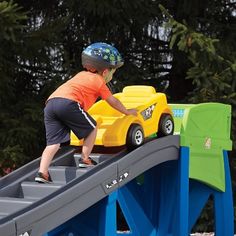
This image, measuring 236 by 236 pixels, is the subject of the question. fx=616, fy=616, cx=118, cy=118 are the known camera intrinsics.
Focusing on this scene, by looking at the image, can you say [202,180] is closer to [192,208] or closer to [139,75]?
[192,208]

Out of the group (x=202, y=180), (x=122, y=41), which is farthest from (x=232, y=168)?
(x=202, y=180)

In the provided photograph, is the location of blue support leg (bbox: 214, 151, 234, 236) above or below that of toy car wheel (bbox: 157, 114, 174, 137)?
below

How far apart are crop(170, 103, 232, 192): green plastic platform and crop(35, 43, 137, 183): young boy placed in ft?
2.86

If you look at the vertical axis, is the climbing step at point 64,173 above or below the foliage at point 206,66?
below

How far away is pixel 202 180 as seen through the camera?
20.3 ft

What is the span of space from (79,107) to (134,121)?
2.00ft

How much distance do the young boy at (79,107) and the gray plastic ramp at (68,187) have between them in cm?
16

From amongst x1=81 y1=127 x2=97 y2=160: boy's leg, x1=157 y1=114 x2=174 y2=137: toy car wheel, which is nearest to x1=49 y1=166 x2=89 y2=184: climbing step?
x1=81 y1=127 x2=97 y2=160: boy's leg

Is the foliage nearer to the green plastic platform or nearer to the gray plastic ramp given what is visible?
the green plastic platform

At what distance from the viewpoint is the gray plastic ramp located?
4.09 meters

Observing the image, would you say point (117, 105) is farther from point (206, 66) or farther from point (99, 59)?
point (206, 66)

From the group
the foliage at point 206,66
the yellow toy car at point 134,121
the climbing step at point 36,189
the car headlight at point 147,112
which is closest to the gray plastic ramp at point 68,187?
the climbing step at point 36,189

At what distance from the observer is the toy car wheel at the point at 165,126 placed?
5.67 metres

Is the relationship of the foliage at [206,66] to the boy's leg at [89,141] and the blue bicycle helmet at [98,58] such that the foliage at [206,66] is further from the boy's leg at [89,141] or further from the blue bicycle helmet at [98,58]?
the boy's leg at [89,141]
